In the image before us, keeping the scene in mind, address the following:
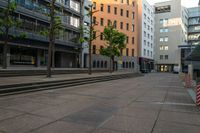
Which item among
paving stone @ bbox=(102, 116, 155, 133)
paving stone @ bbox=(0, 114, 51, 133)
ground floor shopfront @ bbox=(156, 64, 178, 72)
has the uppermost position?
ground floor shopfront @ bbox=(156, 64, 178, 72)

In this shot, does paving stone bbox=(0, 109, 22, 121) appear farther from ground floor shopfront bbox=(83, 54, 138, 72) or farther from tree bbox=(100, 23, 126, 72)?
ground floor shopfront bbox=(83, 54, 138, 72)

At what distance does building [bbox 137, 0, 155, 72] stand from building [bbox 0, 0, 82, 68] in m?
28.8

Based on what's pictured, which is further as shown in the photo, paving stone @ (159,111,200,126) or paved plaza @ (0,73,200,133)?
paving stone @ (159,111,200,126)

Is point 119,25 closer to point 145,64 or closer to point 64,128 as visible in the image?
point 145,64

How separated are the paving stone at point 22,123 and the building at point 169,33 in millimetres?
76609

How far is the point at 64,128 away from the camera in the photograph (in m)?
6.14

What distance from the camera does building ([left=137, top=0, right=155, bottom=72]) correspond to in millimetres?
67500

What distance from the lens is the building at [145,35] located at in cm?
6750

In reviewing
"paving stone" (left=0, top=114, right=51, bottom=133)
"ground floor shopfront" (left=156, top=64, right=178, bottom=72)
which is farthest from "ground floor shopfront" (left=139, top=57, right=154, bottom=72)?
"paving stone" (left=0, top=114, right=51, bottom=133)

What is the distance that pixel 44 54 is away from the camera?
35031 mm

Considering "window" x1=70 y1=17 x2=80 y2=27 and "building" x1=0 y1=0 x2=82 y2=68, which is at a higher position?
"window" x1=70 y1=17 x2=80 y2=27

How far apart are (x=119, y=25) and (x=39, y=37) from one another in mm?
31799

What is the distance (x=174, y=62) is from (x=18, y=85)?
242 feet

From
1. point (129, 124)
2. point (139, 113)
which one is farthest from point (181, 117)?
point (129, 124)
